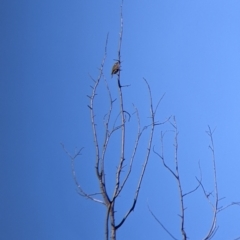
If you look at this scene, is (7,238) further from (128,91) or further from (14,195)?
(128,91)

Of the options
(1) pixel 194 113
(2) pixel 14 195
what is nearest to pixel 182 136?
(1) pixel 194 113

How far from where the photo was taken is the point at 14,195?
1988 mm

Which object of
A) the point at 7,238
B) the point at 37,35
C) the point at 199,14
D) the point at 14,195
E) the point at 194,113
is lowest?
the point at 7,238

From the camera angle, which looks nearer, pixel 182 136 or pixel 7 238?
pixel 7 238

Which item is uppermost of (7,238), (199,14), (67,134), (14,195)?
(199,14)

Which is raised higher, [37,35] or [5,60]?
[37,35]

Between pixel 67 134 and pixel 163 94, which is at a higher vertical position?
pixel 163 94

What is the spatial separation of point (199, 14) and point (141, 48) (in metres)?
0.33

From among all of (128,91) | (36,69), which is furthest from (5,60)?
(128,91)

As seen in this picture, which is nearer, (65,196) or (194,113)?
(65,196)

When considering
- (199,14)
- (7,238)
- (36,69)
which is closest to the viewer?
(7,238)

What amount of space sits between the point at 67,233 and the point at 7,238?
10.3 inches

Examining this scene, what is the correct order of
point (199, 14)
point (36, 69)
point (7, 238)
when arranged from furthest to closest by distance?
point (199, 14), point (36, 69), point (7, 238)

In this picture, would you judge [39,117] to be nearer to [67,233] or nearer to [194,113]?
[67,233]
